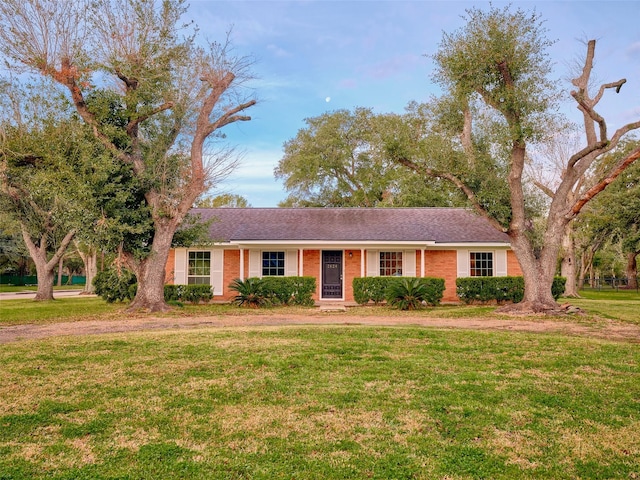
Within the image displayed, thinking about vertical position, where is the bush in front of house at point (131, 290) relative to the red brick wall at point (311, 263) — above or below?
below

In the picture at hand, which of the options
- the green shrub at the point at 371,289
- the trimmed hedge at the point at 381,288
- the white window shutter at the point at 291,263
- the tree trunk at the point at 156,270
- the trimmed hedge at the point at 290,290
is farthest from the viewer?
the white window shutter at the point at 291,263

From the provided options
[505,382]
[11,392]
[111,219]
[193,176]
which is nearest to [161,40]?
[193,176]

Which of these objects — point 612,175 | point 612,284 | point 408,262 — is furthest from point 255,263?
point 612,284

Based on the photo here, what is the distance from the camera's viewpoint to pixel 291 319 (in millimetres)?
12305

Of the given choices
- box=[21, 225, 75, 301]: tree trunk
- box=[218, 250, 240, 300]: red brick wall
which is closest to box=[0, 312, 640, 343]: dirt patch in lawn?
box=[218, 250, 240, 300]: red brick wall

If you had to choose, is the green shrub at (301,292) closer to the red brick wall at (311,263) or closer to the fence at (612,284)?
the red brick wall at (311,263)

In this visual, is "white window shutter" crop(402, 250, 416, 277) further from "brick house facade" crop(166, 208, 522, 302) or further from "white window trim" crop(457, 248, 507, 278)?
"white window trim" crop(457, 248, 507, 278)

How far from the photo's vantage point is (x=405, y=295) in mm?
15273

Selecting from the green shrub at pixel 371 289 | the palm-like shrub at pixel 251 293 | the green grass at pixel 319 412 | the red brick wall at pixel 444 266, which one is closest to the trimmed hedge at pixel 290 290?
the palm-like shrub at pixel 251 293

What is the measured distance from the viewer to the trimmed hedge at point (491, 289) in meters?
17.6

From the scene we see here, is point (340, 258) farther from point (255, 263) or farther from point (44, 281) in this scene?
point (44, 281)

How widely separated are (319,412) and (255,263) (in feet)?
51.3

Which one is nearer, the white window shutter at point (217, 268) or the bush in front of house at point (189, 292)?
the bush in front of house at point (189, 292)

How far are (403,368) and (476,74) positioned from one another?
10.6 metres
